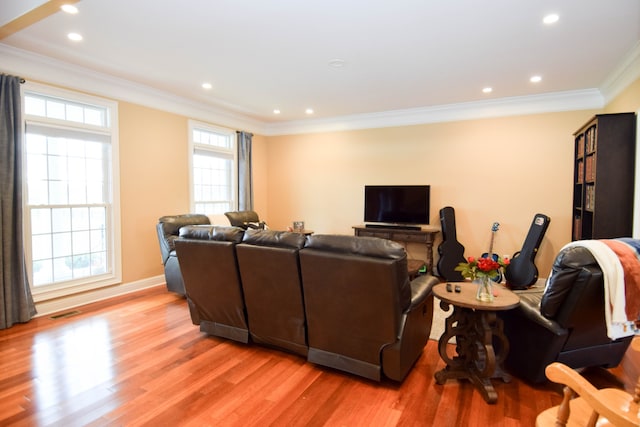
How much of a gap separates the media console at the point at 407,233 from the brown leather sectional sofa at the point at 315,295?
266 centimetres

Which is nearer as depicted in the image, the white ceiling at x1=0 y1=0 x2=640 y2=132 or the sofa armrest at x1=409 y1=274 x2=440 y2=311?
the sofa armrest at x1=409 y1=274 x2=440 y2=311

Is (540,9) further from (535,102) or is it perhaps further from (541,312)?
(535,102)

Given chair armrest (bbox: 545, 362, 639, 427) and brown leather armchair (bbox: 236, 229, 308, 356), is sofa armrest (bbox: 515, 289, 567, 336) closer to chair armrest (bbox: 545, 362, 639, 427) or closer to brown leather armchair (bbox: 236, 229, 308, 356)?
chair armrest (bbox: 545, 362, 639, 427)

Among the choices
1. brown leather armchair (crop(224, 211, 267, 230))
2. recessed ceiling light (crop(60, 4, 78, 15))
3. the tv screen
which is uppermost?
recessed ceiling light (crop(60, 4, 78, 15))

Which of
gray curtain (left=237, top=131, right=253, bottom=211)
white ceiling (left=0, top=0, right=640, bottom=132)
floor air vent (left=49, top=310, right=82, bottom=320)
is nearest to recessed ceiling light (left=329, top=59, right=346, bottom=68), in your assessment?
white ceiling (left=0, top=0, right=640, bottom=132)

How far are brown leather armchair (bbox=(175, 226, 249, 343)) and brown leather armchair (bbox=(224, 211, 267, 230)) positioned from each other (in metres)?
2.60

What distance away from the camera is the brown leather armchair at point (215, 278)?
2725 millimetres

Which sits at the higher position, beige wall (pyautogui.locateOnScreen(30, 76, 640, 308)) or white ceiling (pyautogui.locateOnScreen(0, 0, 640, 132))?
white ceiling (pyautogui.locateOnScreen(0, 0, 640, 132))

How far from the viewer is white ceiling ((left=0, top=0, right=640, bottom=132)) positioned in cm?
266

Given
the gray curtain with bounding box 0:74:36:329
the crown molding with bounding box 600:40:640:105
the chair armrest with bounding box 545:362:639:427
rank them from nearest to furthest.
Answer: the chair armrest with bounding box 545:362:639:427 < the gray curtain with bounding box 0:74:36:329 < the crown molding with bounding box 600:40:640:105

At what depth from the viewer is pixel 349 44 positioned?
3.26 meters

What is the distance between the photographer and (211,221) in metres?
5.11

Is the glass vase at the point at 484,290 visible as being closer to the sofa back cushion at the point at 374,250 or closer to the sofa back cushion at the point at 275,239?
the sofa back cushion at the point at 374,250

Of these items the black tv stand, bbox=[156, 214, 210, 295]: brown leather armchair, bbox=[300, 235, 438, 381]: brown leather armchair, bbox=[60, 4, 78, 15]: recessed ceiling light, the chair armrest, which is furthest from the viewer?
the black tv stand
